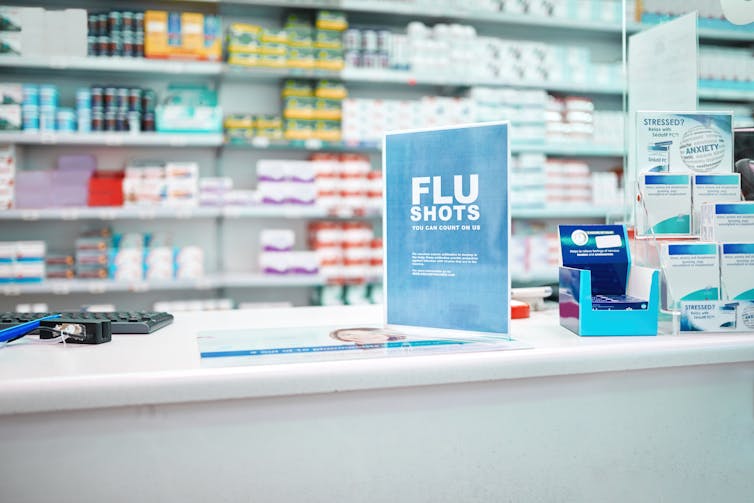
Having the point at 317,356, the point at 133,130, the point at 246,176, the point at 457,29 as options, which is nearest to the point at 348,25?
the point at 457,29

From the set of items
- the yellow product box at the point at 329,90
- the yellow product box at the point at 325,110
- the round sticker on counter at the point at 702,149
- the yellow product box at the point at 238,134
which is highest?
the yellow product box at the point at 329,90

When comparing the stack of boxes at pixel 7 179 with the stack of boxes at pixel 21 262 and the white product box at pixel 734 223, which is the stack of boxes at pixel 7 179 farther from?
the white product box at pixel 734 223

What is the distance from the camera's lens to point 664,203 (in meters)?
1.37

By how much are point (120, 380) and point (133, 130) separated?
2887 mm

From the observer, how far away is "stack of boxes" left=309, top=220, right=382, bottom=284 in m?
3.74

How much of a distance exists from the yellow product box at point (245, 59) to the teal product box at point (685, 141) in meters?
2.63

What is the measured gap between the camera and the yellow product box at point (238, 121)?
11.9 ft

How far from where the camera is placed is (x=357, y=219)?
13.6ft

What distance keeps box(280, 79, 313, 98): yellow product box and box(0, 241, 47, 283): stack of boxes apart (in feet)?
5.26

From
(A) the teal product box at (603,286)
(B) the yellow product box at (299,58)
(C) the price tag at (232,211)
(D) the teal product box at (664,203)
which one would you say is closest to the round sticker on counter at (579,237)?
(A) the teal product box at (603,286)

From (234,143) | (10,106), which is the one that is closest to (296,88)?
(234,143)

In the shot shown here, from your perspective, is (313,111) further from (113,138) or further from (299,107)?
(113,138)

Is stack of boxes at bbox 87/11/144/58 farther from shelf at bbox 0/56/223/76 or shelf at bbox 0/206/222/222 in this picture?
shelf at bbox 0/206/222/222

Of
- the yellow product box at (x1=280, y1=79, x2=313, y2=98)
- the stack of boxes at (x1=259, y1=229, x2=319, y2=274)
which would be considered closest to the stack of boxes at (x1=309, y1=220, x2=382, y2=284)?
the stack of boxes at (x1=259, y1=229, x2=319, y2=274)
